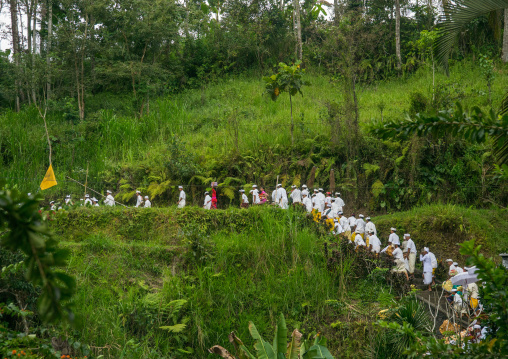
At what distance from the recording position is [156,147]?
743 inches

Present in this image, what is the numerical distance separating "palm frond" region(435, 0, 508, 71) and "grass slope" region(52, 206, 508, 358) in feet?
18.1

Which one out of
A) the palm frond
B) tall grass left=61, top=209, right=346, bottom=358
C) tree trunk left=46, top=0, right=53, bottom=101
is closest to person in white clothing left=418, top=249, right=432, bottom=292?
tall grass left=61, top=209, right=346, bottom=358

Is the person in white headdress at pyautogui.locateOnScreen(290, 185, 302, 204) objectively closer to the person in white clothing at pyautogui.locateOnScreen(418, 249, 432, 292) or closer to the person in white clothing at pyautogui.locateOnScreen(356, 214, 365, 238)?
the person in white clothing at pyautogui.locateOnScreen(356, 214, 365, 238)

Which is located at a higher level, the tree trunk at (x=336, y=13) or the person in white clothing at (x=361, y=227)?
the tree trunk at (x=336, y=13)

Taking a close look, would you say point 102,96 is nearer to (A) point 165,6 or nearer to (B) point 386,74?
(A) point 165,6

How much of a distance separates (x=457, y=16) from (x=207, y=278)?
683cm

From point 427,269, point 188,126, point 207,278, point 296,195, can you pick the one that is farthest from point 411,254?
point 188,126

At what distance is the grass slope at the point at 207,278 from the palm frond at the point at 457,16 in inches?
217

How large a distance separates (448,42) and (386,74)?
759 inches

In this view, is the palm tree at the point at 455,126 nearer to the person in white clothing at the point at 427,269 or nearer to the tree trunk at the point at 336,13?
the person in white clothing at the point at 427,269

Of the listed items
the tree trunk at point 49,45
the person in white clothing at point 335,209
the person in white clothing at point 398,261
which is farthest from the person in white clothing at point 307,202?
the tree trunk at point 49,45

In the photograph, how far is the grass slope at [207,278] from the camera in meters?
8.37

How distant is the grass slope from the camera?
329 inches

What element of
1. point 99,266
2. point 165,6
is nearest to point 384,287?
point 99,266
